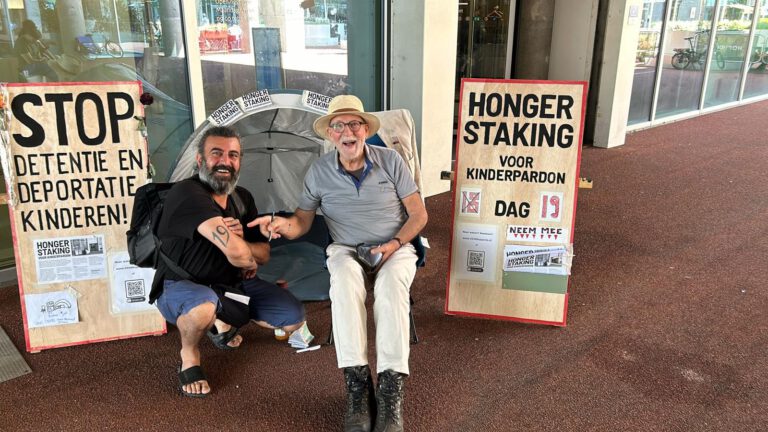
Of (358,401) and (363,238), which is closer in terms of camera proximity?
(358,401)

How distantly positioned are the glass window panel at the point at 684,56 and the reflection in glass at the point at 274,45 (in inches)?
218

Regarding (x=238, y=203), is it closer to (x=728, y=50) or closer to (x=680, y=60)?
(x=680, y=60)

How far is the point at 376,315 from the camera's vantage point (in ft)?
8.09

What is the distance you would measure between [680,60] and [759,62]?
3429 mm

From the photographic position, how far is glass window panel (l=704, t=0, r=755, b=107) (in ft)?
32.9

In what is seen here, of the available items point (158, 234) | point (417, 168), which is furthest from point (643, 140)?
point (158, 234)

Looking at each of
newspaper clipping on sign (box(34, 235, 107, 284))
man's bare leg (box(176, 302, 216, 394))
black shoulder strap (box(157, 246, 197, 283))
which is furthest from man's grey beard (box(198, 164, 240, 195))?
newspaper clipping on sign (box(34, 235, 107, 284))

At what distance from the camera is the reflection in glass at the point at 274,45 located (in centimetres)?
418

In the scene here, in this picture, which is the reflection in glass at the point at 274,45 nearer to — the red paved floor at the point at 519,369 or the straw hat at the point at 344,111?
the straw hat at the point at 344,111

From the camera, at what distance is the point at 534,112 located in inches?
117

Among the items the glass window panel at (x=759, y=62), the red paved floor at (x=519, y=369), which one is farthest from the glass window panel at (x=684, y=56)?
the red paved floor at (x=519, y=369)

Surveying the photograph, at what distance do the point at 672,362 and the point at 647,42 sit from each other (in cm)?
660

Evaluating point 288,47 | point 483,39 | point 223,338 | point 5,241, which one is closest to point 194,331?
point 223,338

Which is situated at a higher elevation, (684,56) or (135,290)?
(684,56)
